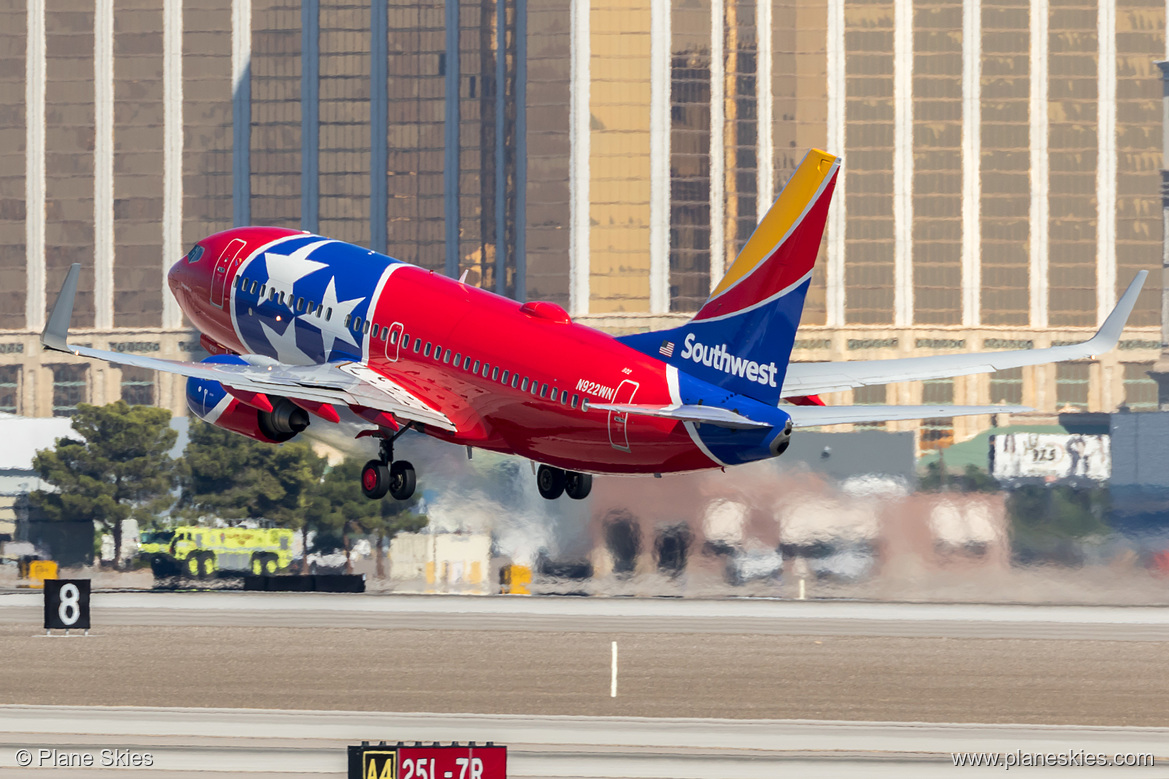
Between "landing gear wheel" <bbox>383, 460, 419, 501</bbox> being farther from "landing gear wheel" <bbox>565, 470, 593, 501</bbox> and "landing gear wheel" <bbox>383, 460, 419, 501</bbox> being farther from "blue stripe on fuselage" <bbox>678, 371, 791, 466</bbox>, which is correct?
"blue stripe on fuselage" <bbox>678, 371, 791, 466</bbox>

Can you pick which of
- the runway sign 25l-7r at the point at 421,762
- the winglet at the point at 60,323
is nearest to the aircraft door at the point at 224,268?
the winglet at the point at 60,323

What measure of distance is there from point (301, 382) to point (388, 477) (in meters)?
4.01

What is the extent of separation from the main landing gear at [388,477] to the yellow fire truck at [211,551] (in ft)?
311

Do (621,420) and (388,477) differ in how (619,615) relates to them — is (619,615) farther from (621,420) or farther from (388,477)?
(621,420)

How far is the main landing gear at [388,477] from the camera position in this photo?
53.4 m

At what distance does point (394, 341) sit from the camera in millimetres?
56188

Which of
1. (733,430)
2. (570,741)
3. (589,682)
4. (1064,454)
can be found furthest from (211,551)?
(733,430)

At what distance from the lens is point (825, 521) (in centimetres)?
11100

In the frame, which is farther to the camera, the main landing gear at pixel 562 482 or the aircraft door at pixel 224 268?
the aircraft door at pixel 224 268

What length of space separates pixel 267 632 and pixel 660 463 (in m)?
64.5

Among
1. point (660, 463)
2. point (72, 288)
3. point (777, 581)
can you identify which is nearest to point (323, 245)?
point (72, 288)

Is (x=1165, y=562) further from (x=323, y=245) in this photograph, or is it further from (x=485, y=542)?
(x=323, y=245)

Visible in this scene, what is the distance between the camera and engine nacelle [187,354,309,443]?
2170 inches

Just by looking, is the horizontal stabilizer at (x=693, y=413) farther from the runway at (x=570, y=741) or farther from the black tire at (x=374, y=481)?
the runway at (x=570, y=741)
